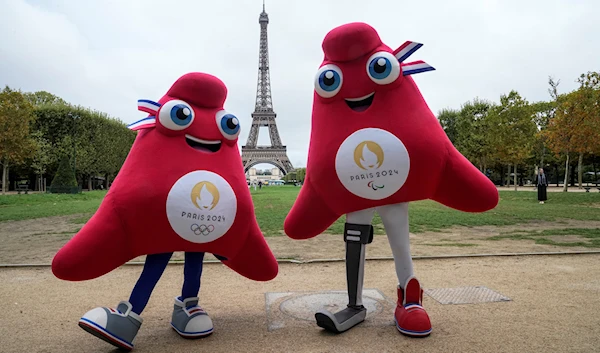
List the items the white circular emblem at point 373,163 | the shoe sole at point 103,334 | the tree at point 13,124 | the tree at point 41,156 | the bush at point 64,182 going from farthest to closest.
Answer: the tree at point 41,156 < the bush at point 64,182 < the tree at point 13,124 < the white circular emblem at point 373,163 < the shoe sole at point 103,334

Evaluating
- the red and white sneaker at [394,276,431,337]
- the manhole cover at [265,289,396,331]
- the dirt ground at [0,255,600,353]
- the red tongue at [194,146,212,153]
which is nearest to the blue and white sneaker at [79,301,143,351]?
the dirt ground at [0,255,600,353]

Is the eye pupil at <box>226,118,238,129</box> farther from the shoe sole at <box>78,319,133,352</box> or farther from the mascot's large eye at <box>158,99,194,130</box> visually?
the shoe sole at <box>78,319,133,352</box>

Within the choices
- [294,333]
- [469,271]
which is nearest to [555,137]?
[469,271]

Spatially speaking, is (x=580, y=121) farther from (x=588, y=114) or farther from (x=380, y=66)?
(x=380, y=66)

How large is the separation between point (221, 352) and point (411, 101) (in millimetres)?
2546

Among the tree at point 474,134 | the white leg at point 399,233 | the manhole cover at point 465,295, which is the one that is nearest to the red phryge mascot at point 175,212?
the white leg at point 399,233

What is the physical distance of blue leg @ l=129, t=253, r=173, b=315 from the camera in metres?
3.34

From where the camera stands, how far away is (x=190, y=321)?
140 inches

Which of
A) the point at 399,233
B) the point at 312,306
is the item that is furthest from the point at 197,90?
the point at 312,306

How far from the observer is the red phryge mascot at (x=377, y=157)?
136 inches

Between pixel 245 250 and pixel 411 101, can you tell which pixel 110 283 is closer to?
pixel 245 250

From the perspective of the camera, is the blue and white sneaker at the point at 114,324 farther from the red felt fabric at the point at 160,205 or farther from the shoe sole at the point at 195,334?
the shoe sole at the point at 195,334

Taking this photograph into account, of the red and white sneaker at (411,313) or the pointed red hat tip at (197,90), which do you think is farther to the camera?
the pointed red hat tip at (197,90)

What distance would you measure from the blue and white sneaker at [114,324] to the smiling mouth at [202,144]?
53.6 inches
